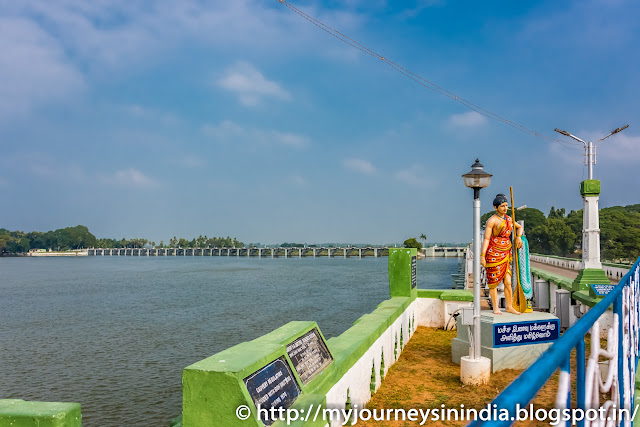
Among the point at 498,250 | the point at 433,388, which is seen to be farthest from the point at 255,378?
the point at 498,250

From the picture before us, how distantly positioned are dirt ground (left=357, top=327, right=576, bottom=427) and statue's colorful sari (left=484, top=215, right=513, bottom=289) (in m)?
2.01

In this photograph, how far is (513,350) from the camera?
356 inches

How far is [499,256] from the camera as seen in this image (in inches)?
391

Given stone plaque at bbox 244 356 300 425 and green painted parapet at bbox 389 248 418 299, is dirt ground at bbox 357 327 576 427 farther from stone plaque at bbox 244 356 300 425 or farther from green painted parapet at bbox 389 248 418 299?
stone plaque at bbox 244 356 300 425

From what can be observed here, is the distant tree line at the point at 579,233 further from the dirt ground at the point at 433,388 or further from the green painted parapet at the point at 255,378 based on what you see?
the green painted parapet at the point at 255,378

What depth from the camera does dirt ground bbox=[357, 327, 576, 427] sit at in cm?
719

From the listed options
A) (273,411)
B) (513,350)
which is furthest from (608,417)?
(513,350)

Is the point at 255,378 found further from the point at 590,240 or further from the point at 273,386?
the point at 590,240

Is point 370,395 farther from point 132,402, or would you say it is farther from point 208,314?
point 208,314

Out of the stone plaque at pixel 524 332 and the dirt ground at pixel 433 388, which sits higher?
the stone plaque at pixel 524 332

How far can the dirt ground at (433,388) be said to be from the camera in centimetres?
719

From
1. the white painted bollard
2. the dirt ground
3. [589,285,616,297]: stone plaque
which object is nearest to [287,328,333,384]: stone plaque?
the dirt ground

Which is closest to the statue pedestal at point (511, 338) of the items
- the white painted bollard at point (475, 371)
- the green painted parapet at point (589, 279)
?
the white painted bollard at point (475, 371)

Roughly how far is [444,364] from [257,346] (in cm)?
660
